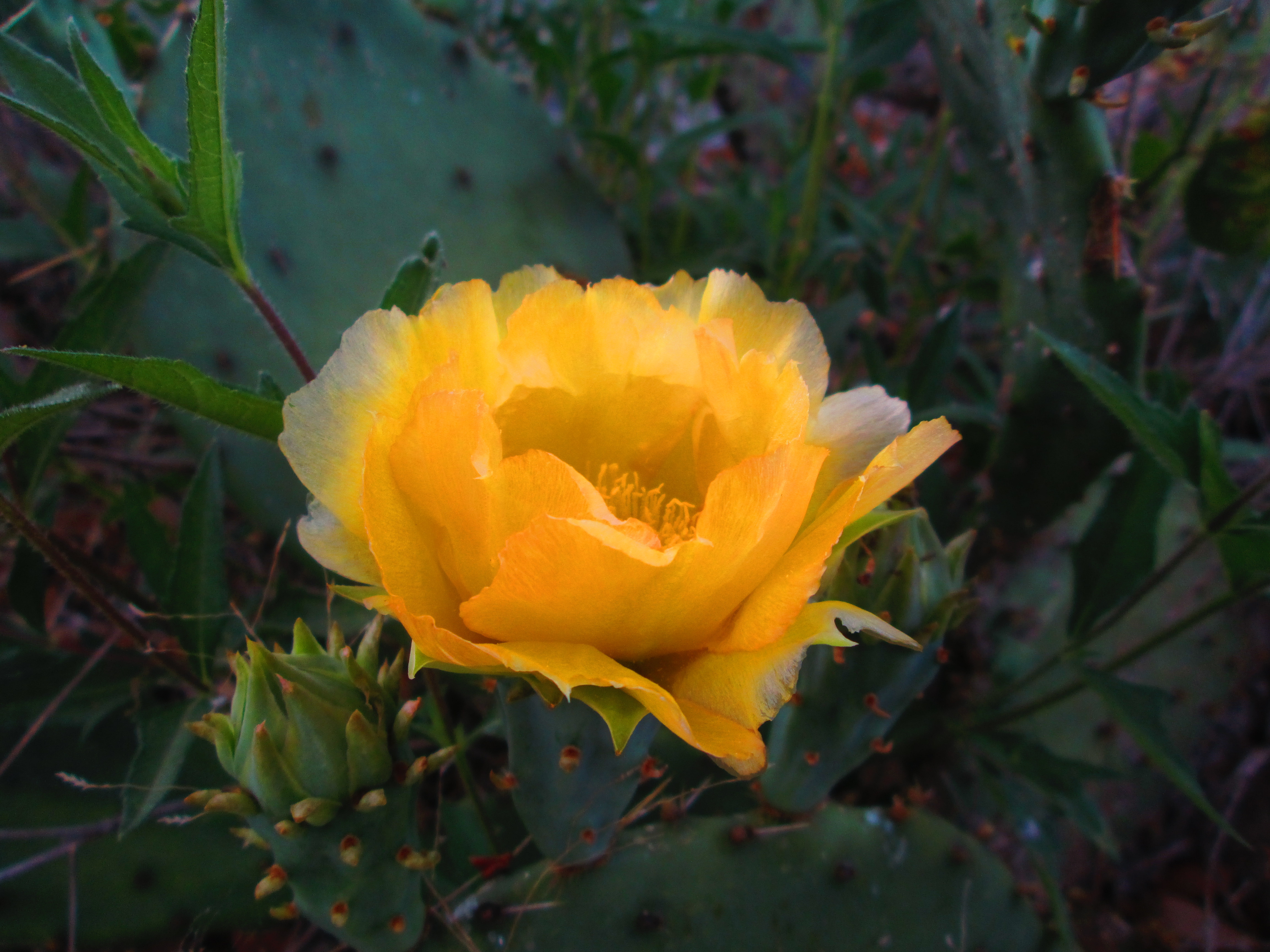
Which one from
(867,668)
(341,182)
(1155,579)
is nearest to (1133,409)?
(1155,579)

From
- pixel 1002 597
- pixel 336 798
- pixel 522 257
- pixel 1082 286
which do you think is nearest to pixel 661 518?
pixel 336 798

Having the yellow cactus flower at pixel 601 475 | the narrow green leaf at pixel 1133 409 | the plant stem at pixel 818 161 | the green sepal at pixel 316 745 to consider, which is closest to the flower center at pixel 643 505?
the yellow cactus flower at pixel 601 475

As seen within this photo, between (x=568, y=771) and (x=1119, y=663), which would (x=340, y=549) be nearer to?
(x=568, y=771)

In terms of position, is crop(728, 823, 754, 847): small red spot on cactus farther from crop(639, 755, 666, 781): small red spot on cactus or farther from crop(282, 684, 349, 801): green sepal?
crop(282, 684, 349, 801): green sepal

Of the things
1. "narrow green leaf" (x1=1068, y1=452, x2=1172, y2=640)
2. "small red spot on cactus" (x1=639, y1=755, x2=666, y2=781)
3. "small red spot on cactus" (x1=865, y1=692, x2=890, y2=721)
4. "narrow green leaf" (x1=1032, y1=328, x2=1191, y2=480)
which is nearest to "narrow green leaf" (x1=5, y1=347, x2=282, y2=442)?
"small red spot on cactus" (x1=639, y1=755, x2=666, y2=781)

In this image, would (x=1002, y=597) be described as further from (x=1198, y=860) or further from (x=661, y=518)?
(x=661, y=518)

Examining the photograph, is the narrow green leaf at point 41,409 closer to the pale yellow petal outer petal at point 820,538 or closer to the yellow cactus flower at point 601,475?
the yellow cactus flower at point 601,475
